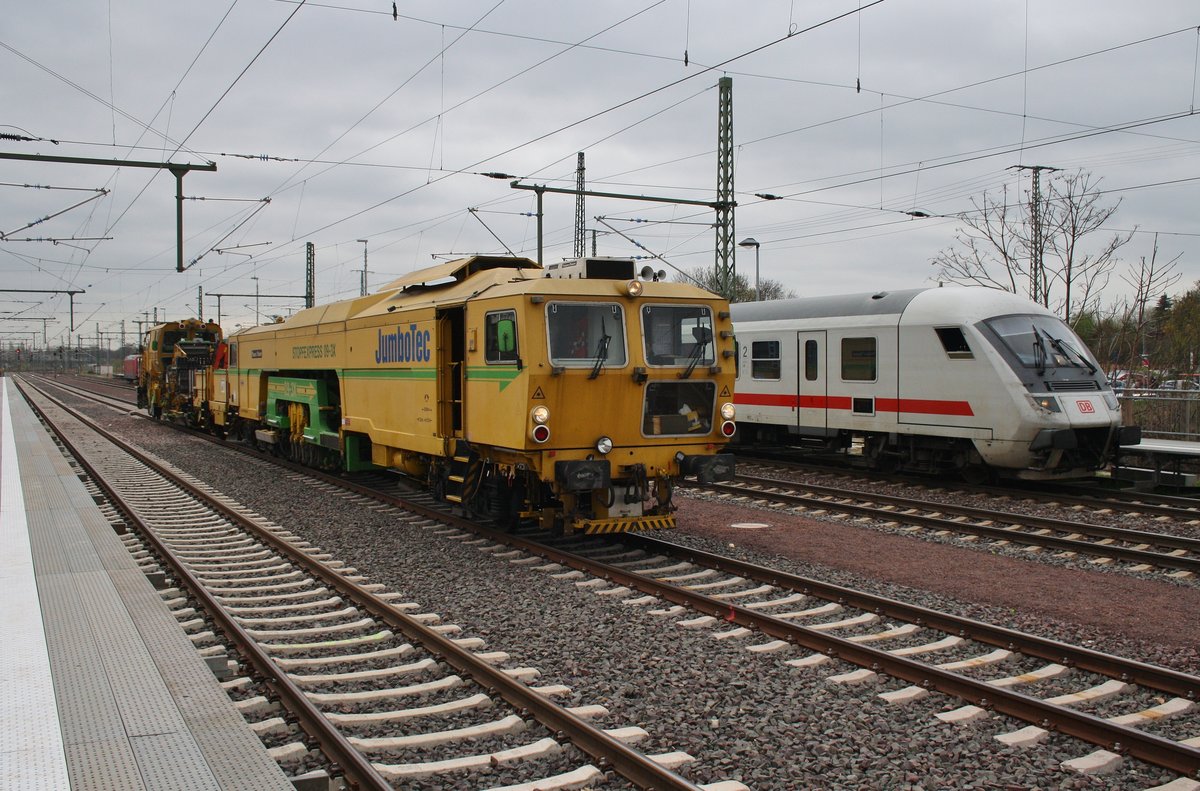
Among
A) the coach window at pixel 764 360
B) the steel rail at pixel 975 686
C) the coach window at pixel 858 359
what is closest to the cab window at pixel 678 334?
the steel rail at pixel 975 686

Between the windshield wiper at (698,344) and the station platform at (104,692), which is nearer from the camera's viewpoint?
the station platform at (104,692)

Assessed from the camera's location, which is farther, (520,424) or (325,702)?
(520,424)

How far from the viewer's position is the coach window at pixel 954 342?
45.6 feet

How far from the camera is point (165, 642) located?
19.7ft

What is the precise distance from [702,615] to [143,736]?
432cm

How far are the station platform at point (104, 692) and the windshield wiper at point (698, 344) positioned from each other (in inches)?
222

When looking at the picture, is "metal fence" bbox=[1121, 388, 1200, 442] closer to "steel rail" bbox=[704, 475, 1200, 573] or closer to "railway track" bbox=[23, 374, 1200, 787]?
"steel rail" bbox=[704, 475, 1200, 573]

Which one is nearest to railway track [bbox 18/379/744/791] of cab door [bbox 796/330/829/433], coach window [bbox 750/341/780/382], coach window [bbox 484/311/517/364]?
coach window [bbox 484/311/517/364]

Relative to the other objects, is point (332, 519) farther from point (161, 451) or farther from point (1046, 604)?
point (161, 451)

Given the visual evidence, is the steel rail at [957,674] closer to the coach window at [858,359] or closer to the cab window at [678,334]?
the cab window at [678,334]

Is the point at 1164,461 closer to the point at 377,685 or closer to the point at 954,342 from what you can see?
the point at 954,342

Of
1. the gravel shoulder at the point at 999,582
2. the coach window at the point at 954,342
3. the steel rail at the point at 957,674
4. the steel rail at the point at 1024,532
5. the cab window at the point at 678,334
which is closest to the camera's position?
the steel rail at the point at 957,674

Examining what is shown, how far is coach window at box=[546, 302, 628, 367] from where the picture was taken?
9383 mm

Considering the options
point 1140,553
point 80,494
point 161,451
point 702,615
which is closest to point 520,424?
point 702,615
